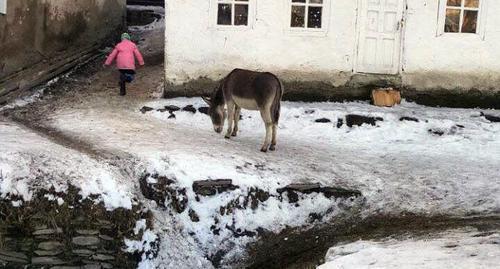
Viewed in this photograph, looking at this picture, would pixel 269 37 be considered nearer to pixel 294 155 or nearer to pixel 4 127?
pixel 294 155

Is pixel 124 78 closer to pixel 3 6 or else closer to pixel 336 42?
pixel 3 6

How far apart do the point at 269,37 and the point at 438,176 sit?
4.53m

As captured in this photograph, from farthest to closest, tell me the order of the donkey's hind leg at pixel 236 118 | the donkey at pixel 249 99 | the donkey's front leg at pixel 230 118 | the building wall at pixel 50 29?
the building wall at pixel 50 29 → the donkey's hind leg at pixel 236 118 → the donkey's front leg at pixel 230 118 → the donkey at pixel 249 99

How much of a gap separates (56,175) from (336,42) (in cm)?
641

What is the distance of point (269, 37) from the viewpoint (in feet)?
41.2

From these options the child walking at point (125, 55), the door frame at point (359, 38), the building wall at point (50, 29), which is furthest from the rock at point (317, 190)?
the building wall at point (50, 29)

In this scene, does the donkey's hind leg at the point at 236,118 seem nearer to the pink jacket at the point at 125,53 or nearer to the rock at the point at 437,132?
the pink jacket at the point at 125,53

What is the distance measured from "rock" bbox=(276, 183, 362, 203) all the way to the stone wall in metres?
2.20

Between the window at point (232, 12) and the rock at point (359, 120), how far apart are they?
2.79 metres

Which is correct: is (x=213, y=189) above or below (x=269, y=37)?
below

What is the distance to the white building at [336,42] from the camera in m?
12.5

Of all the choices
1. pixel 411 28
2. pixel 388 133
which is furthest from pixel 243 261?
pixel 411 28

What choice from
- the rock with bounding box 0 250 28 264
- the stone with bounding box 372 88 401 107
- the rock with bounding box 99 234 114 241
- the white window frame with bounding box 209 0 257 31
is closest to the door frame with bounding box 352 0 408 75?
the stone with bounding box 372 88 401 107

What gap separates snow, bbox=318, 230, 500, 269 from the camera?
21.5 feet
